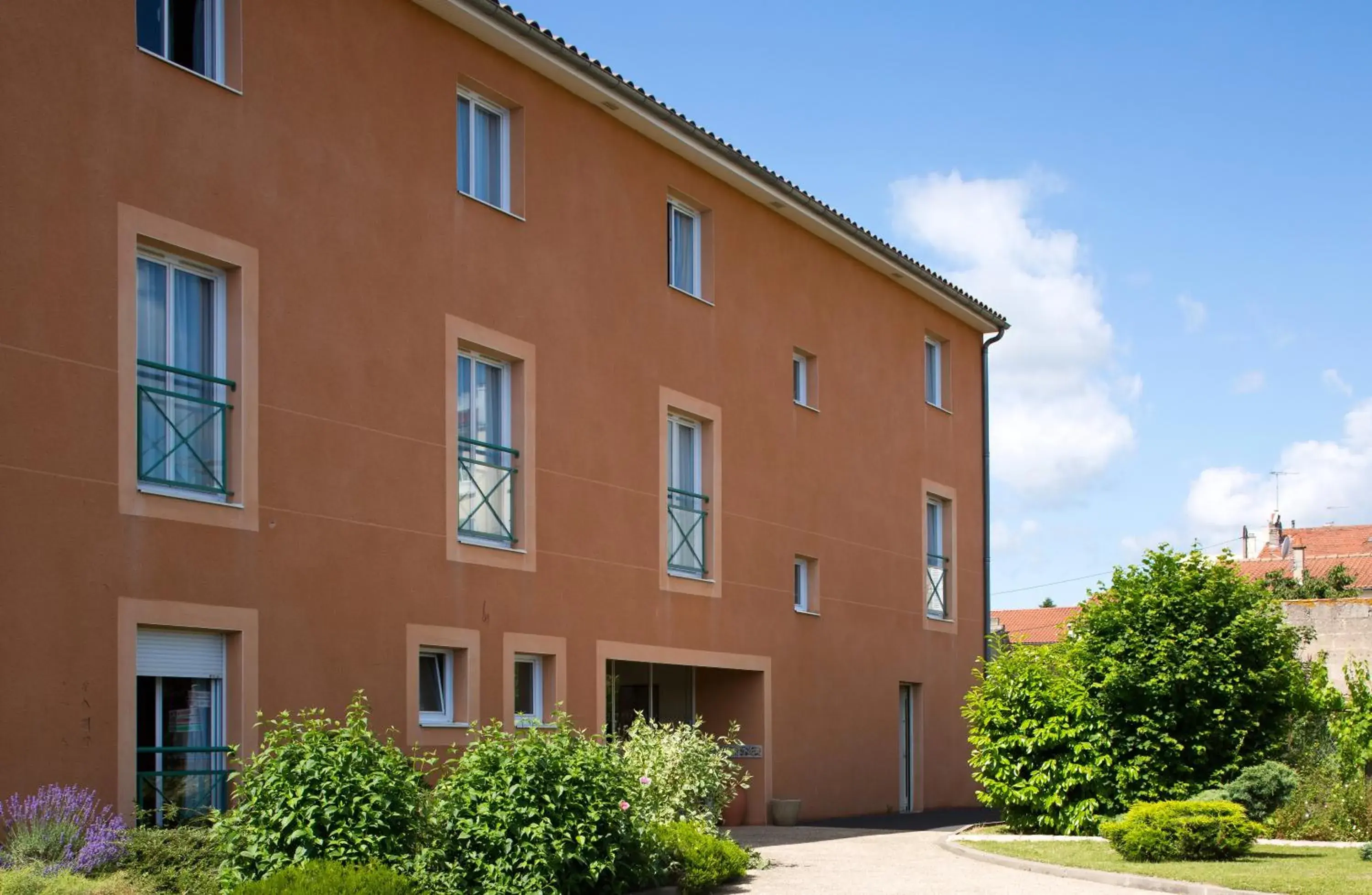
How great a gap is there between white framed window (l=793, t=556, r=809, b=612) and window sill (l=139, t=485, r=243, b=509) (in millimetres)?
11377

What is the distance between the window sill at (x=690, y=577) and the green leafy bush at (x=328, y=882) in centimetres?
932

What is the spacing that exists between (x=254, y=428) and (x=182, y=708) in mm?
2548

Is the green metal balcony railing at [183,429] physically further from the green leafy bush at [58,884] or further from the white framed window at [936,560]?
the white framed window at [936,560]

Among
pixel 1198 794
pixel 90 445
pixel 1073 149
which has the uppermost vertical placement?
pixel 1073 149

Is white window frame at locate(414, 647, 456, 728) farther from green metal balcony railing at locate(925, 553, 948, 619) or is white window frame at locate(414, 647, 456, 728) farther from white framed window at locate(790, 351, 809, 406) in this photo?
green metal balcony railing at locate(925, 553, 948, 619)

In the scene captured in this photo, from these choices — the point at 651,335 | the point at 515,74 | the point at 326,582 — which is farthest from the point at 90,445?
the point at 651,335

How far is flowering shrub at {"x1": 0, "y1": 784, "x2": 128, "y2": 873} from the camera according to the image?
11078 mm

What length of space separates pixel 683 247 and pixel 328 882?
41.3ft

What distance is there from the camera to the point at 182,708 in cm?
1330

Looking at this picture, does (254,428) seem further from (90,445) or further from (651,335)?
(651,335)

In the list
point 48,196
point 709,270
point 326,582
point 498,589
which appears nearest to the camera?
point 48,196

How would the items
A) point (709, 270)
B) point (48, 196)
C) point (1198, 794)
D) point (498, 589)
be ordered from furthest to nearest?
point (709, 270) → point (1198, 794) → point (498, 589) → point (48, 196)

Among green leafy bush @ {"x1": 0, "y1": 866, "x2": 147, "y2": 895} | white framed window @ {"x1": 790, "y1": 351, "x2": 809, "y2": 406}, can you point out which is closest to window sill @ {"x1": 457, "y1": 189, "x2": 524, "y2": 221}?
white framed window @ {"x1": 790, "y1": 351, "x2": 809, "y2": 406}

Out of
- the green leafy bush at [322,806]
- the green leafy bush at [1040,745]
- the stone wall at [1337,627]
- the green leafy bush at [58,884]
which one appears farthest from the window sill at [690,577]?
the stone wall at [1337,627]
